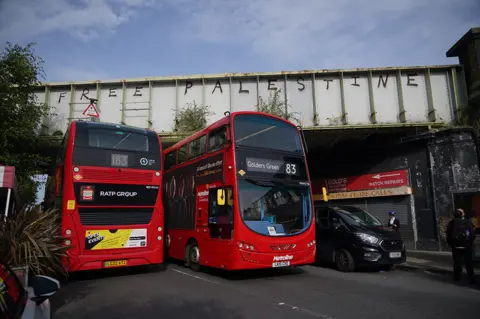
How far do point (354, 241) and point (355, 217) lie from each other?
988 millimetres

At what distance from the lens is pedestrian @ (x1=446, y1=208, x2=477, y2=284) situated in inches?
332

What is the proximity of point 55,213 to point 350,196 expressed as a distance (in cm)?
1309

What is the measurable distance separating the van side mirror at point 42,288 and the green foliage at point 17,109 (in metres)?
10.5

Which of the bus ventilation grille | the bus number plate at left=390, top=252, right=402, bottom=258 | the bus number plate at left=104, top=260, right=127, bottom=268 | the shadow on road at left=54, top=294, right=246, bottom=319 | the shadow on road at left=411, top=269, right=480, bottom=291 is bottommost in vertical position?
the shadow on road at left=411, top=269, right=480, bottom=291

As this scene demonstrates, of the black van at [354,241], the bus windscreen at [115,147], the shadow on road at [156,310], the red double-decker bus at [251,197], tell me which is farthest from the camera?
the black van at [354,241]

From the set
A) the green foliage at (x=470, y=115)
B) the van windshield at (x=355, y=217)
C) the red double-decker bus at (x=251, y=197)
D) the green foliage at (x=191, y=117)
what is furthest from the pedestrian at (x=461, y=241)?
the green foliage at (x=191, y=117)

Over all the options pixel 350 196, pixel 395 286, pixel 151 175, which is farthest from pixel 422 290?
pixel 350 196

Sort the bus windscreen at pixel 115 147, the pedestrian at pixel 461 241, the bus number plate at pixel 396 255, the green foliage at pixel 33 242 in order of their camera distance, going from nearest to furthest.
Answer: the green foliage at pixel 33 242 → the pedestrian at pixel 461 241 → the bus windscreen at pixel 115 147 → the bus number plate at pixel 396 255

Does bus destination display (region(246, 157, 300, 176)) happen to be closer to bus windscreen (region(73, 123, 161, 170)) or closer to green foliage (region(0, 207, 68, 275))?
bus windscreen (region(73, 123, 161, 170))

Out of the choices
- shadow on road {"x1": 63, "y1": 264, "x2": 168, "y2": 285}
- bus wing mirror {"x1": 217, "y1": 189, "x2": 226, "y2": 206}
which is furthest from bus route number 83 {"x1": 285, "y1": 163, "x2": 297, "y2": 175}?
shadow on road {"x1": 63, "y1": 264, "x2": 168, "y2": 285}

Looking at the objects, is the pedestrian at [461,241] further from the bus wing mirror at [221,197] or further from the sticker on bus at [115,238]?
the sticker on bus at [115,238]

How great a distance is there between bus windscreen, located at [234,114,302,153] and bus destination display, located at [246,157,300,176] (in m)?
0.38

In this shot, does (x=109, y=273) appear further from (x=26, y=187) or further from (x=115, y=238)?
(x=26, y=187)

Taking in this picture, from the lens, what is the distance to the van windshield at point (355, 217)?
10.5m
